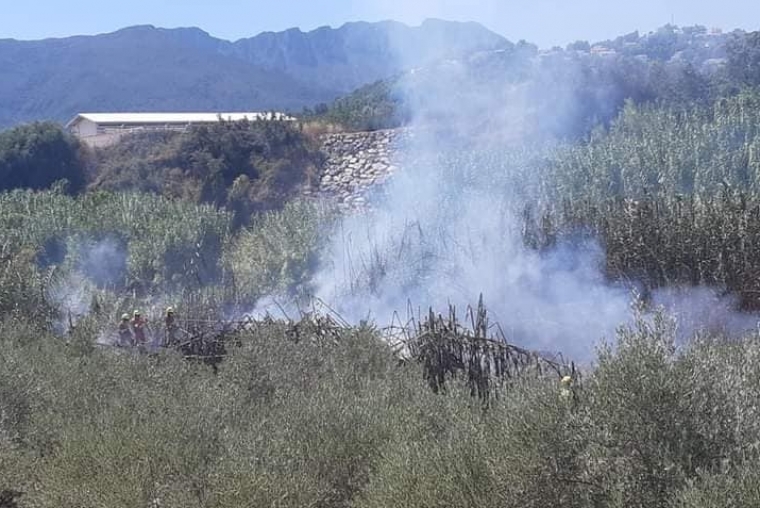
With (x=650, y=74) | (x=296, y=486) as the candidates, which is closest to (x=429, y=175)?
(x=650, y=74)

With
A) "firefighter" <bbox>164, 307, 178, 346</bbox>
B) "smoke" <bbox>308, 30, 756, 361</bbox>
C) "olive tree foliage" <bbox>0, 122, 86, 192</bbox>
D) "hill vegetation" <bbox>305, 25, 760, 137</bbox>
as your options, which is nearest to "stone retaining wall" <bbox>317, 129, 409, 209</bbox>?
"smoke" <bbox>308, 30, 756, 361</bbox>

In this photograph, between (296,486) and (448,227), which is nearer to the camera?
(296,486)

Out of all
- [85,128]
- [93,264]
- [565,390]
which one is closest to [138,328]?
[565,390]

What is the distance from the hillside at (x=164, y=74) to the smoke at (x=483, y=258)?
2302 inches

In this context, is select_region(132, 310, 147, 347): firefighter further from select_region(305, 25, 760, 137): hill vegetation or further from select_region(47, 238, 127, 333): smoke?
select_region(305, 25, 760, 137): hill vegetation

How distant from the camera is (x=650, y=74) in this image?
32.9 m

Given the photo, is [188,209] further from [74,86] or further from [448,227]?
[74,86]

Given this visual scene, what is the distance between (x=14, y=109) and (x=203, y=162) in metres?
82.5

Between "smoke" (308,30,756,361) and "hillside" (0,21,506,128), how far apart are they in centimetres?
5848

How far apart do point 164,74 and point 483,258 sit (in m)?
97.1

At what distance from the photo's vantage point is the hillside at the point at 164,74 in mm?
96500

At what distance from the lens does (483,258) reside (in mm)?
14273

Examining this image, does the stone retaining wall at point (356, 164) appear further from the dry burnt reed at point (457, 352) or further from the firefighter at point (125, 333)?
the dry burnt reed at point (457, 352)

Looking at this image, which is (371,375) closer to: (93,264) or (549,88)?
(93,264)
